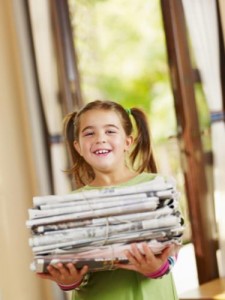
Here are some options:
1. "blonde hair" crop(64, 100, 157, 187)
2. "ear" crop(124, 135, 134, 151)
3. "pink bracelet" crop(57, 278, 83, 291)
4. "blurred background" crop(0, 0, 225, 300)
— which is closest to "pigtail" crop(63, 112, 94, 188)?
"blonde hair" crop(64, 100, 157, 187)

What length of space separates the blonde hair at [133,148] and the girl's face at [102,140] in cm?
4

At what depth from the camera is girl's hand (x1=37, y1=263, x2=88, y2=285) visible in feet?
4.50

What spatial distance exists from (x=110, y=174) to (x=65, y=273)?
25cm

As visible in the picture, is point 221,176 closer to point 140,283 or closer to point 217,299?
point 217,299

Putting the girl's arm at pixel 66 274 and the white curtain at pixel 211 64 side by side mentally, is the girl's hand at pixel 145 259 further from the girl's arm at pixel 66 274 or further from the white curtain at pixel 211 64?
the white curtain at pixel 211 64

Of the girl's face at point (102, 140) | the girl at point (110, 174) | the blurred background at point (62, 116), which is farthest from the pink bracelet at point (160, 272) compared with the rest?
the blurred background at point (62, 116)

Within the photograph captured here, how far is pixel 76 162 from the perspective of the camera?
5.15 ft

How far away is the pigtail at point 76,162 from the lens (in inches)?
61.6

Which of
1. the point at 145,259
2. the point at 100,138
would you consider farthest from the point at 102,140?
the point at 145,259

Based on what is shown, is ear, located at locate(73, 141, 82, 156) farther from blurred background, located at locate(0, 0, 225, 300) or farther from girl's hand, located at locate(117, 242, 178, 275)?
blurred background, located at locate(0, 0, 225, 300)

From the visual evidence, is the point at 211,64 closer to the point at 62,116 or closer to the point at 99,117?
the point at 62,116

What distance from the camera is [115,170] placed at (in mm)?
1482

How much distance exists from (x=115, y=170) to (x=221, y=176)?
1.92 meters

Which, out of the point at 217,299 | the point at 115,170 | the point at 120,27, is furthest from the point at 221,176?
the point at 120,27
